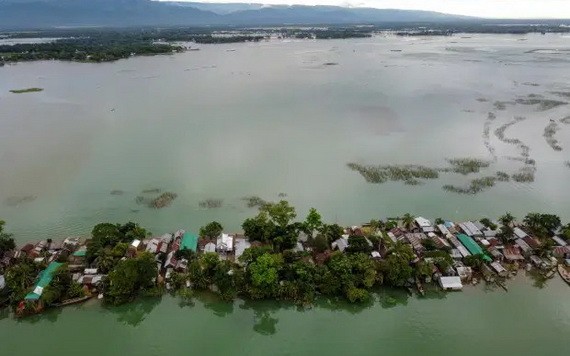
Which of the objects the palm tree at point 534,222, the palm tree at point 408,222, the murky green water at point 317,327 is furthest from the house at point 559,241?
the palm tree at point 408,222

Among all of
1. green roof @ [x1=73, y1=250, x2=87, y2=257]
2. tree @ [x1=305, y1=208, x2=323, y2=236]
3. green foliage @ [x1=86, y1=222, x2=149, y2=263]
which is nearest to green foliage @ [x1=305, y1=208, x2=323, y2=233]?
tree @ [x1=305, y1=208, x2=323, y2=236]

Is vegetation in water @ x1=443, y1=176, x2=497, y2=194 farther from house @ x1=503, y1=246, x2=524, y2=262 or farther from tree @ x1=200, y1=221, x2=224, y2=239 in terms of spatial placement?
tree @ x1=200, y1=221, x2=224, y2=239

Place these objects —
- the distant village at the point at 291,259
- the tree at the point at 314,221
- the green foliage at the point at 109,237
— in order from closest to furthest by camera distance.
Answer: the distant village at the point at 291,259, the green foliage at the point at 109,237, the tree at the point at 314,221

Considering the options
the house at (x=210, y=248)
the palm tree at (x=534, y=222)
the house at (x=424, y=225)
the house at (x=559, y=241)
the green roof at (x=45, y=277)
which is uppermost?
the palm tree at (x=534, y=222)

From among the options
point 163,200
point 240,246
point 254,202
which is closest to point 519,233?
point 240,246

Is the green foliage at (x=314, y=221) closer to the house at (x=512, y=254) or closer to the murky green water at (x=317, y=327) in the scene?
the murky green water at (x=317, y=327)

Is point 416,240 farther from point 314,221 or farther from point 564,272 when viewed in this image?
point 564,272

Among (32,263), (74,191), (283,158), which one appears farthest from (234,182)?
(32,263)
